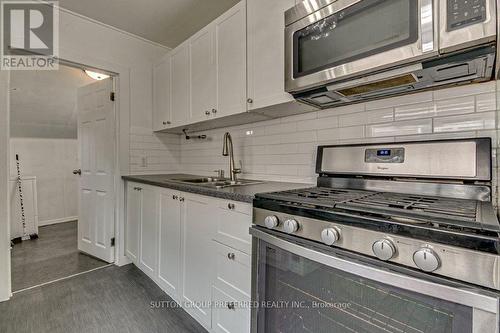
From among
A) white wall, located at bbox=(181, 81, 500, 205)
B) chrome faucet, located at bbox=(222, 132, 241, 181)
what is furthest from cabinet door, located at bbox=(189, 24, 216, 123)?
white wall, located at bbox=(181, 81, 500, 205)

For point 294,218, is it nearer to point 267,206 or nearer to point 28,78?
point 267,206

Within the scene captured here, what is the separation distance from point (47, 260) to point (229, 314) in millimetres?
2533

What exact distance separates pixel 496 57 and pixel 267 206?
3.38ft

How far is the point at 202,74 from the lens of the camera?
2.07 m

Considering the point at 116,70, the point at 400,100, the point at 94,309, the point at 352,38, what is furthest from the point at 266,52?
the point at 94,309

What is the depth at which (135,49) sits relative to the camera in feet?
8.88

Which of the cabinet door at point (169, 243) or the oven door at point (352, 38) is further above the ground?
the oven door at point (352, 38)

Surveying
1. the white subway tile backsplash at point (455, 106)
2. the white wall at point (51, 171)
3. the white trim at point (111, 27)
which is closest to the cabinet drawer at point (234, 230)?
the white subway tile backsplash at point (455, 106)

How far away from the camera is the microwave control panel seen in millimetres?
827

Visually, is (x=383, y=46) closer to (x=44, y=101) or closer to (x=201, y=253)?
(x=201, y=253)

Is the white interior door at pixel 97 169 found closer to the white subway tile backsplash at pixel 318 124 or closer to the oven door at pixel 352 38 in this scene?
the white subway tile backsplash at pixel 318 124

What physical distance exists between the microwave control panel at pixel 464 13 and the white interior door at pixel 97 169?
2.76 m

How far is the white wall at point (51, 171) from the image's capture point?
12.9ft

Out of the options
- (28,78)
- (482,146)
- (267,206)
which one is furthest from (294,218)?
(28,78)
